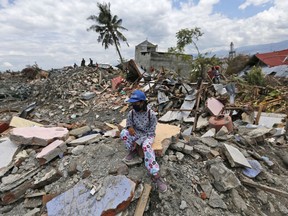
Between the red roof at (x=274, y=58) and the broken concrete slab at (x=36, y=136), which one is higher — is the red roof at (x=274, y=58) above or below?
below

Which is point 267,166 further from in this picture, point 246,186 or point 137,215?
point 137,215

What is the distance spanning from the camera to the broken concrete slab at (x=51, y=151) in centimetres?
342

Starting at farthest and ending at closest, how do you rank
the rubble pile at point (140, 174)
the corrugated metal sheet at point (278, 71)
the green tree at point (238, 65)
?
the green tree at point (238, 65) → the corrugated metal sheet at point (278, 71) → the rubble pile at point (140, 174)

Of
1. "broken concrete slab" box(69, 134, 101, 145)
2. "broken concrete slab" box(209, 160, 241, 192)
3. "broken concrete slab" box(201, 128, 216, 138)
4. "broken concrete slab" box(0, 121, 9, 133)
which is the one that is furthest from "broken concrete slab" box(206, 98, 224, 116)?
"broken concrete slab" box(0, 121, 9, 133)

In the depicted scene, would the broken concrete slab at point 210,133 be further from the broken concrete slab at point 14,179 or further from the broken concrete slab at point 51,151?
the broken concrete slab at point 14,179

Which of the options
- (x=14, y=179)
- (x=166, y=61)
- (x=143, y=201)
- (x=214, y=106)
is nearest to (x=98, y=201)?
(x=143, y=201)

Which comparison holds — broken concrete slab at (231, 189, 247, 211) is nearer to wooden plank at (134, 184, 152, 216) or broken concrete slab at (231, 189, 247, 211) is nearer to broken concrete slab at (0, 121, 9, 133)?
wooden plank at (134, 184, 152, 216)

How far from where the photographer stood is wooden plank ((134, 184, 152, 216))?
8.35 ft

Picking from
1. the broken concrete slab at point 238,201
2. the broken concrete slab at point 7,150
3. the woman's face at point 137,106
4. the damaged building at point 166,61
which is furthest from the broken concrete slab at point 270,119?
the damaged building at point 166,61

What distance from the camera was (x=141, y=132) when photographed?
341 centimetres

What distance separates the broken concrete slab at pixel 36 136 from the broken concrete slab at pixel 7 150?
10 centimetres

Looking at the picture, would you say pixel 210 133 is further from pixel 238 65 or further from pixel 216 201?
pixel 238 65

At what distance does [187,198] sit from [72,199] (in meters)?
1.39

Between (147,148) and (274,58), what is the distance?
19568mm
